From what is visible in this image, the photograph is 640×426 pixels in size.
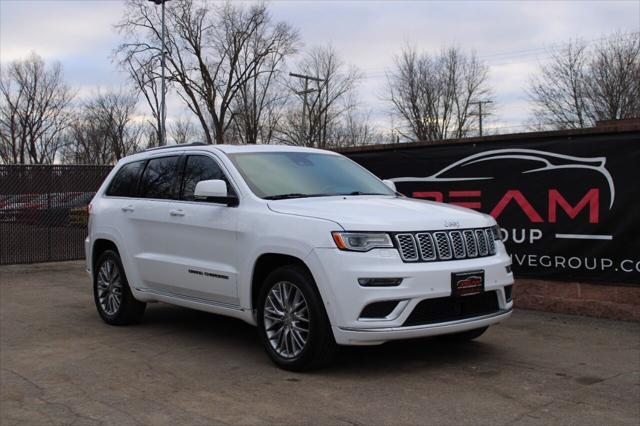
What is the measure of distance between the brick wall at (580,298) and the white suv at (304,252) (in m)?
2.08

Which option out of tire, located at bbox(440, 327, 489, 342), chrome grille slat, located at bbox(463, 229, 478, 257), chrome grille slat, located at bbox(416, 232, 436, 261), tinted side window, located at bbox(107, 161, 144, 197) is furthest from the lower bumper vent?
tinted side window, located at bbox(107, 161, 144, 197)

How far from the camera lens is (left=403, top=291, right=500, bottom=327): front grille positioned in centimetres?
522

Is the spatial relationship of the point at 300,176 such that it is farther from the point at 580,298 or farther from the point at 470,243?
the point at 580,298

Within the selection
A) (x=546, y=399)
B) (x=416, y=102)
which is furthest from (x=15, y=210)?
(x=416, y=102)

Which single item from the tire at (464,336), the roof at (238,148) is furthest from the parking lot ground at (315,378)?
the roof at (238,148)

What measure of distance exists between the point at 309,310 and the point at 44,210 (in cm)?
1010

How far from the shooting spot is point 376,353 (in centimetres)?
616

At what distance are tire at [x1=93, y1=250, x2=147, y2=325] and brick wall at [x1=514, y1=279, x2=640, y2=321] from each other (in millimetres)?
4604

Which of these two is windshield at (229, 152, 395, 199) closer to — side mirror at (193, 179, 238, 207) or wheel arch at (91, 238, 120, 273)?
side mirror at (193, 179, 238, 207)

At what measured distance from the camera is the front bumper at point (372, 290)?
505cm

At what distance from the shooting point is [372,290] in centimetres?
504

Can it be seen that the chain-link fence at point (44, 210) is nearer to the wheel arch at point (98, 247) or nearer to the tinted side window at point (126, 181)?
the wheel arch at point (98, 247)

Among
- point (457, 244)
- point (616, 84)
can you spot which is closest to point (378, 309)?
point (457, 244)

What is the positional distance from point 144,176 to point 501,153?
174 inches
